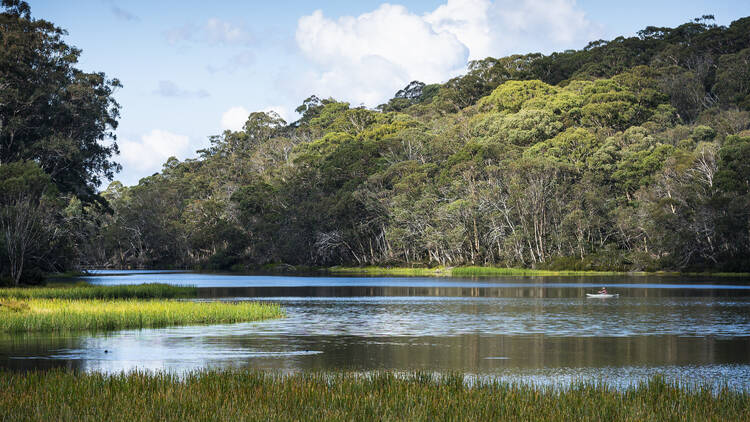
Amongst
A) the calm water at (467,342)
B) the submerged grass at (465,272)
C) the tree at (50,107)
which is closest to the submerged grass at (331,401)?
the calm water at (467,342)

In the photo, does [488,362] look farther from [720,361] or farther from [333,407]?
[333,407]

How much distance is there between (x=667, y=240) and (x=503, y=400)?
66722 mm

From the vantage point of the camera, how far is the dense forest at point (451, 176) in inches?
2729

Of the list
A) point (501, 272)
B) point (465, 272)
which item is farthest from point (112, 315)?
point (465, 272)

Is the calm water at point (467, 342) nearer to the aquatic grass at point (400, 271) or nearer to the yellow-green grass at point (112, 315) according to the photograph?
the yellow-green grass at point (112, 315)

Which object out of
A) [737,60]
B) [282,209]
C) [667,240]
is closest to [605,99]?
[737,60]

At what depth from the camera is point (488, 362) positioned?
24.2 meters

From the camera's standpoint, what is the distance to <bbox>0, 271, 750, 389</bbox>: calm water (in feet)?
75.1

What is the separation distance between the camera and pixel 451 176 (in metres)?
97.8

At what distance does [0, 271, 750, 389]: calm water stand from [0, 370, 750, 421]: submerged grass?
429 centimetres

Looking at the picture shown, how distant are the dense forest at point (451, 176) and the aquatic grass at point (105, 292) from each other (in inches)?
323

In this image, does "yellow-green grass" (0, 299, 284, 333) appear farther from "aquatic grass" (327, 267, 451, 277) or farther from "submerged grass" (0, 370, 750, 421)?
"aquatic grass" (327, 267, 451, 277)

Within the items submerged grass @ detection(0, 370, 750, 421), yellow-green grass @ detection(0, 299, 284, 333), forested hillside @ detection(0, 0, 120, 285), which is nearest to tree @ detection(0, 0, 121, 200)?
forested hillside @ detection(0, 0, 120, 285)

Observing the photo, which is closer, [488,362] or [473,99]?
[488,362]
